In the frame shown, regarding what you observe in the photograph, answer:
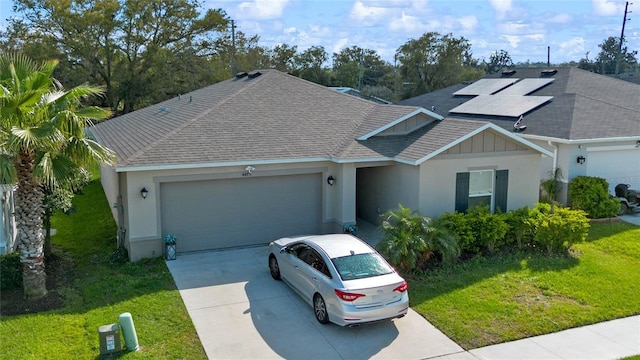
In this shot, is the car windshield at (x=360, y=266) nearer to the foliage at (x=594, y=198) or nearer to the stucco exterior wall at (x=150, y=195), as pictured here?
the stucco exterior wall at (x=150, y=195)

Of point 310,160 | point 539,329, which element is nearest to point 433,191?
point 310,160

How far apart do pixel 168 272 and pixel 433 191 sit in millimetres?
7389

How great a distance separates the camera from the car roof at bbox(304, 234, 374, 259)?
10.6 meters

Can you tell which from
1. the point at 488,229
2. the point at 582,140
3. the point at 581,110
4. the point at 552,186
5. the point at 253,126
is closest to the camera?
the point at 488,229

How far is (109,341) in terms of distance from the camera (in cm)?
890

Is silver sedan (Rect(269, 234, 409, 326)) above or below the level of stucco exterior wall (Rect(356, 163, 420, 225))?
below

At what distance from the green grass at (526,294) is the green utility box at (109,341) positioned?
5.75m

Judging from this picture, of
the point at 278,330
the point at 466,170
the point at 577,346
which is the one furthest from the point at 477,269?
the point at 278,330

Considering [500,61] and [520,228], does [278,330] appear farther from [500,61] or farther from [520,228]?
[500,61]

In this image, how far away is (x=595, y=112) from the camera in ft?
67.3

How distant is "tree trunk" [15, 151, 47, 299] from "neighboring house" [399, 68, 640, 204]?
577 inches

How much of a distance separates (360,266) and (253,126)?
7.48 meters

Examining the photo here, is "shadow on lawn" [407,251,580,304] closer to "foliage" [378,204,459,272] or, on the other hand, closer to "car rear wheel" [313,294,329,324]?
"foliage" [378,204,459,272]

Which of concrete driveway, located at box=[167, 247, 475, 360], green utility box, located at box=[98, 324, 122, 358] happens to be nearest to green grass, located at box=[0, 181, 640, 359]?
green utility box, located at box=[98, 324, 122, 358]
